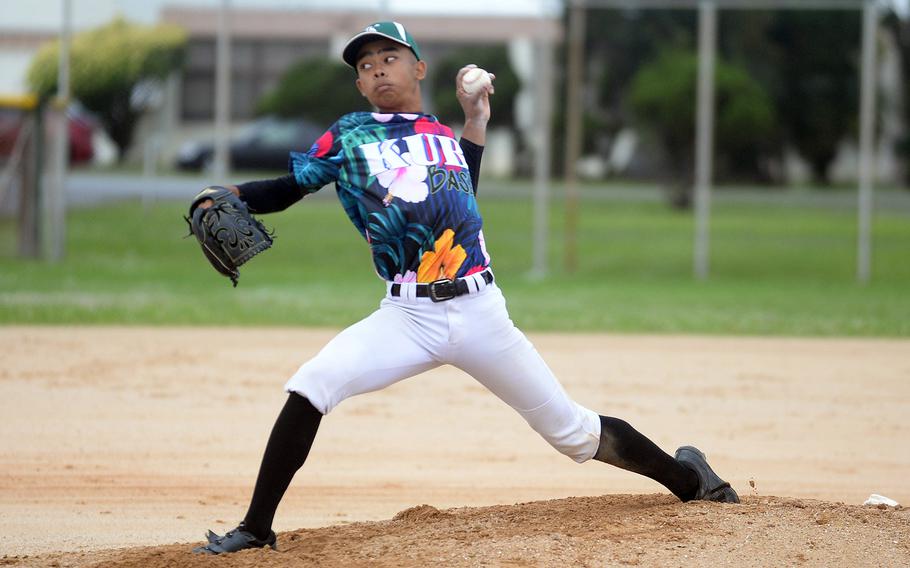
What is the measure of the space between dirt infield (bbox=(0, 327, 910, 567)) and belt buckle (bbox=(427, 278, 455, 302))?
957 millimetres

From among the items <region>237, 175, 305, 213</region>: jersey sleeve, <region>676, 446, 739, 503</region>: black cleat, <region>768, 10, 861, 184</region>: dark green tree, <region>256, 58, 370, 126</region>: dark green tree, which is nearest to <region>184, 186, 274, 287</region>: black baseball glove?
<region>237, 175, 305, 213</region>: jersey sleeve

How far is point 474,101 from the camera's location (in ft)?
14.9

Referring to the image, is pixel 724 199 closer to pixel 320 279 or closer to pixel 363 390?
pixel 320 279

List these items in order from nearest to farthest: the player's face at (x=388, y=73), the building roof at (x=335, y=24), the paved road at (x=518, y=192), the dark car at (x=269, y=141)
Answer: the player's face at (x=388, y=73) → the building roof at (x=335, y=24) → the dark car at (x=269, y=141) → the paved road at (x=518, y=192)

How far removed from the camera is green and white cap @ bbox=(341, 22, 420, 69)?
14.2 feet

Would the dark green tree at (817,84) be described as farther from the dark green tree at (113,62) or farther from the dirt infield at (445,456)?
the dirt infield at (445,456)

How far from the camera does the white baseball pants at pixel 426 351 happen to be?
421 centimetres

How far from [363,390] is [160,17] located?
16.8 metres

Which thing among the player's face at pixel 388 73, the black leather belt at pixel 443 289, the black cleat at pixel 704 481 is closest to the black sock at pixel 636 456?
the black cleat at pixel 704 481

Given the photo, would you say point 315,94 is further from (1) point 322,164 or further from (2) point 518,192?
(1) point 322,164

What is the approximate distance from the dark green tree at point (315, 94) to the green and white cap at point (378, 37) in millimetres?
14021

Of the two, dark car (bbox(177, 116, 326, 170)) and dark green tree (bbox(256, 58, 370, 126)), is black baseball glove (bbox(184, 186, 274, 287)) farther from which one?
dark car (bbox(177, 116, 326, 170))

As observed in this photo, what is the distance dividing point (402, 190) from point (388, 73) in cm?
45

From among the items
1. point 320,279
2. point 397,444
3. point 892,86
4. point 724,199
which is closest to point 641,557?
point 397,444
